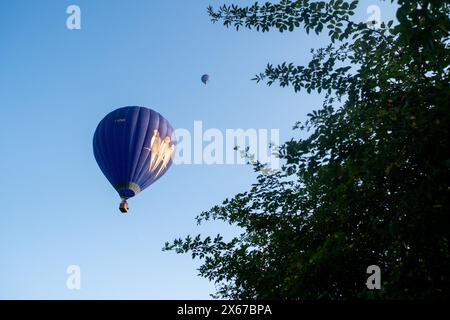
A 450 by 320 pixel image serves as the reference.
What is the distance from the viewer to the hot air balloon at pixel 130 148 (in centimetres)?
2186

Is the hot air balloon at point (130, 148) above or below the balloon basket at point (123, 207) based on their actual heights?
above

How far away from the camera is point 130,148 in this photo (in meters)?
21.8

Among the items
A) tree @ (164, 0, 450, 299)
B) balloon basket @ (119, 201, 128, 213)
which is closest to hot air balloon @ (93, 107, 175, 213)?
balloon basket @ (119, 201, 128, 213)

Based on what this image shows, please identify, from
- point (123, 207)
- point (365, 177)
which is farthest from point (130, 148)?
point (365, 177)

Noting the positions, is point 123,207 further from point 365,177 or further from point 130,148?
point 365,177

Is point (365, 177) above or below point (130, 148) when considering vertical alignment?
below

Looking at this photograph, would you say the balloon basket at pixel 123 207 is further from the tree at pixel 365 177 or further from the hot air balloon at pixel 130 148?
the tree at pixel 365 177

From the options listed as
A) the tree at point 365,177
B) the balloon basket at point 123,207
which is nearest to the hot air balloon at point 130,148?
the balloon basket at point 123,207
